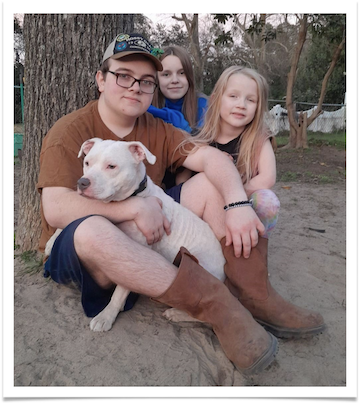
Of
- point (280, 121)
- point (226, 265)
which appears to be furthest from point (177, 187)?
point (280, 121)

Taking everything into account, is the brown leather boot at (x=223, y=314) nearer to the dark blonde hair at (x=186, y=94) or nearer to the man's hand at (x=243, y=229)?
the man's hand at (x=243, y=229)

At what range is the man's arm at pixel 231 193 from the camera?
8.09ft

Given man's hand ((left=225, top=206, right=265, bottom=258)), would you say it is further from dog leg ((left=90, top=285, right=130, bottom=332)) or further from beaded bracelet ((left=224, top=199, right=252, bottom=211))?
dog leg ((left=90, top=285, right=130, bottom=332))

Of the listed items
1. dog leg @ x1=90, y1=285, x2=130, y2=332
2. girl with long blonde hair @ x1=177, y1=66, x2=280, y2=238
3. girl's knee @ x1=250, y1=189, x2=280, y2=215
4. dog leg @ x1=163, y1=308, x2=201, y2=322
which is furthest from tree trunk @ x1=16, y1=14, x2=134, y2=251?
dog leg @ x1=163, y1=308, x2=201, y2=322

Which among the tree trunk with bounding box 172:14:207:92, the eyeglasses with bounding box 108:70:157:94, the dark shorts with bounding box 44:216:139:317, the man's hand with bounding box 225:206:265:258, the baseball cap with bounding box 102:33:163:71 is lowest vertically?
the dark shorts with bounding box 44:216:139:317

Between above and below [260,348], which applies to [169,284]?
above

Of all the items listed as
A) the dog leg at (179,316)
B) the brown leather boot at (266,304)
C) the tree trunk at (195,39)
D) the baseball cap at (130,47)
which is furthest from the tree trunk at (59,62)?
the tree trunk at (195,39)

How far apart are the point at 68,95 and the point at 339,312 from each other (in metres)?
2.93

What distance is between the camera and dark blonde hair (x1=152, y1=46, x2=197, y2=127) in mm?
3434

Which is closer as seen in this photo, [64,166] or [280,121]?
[64,166]

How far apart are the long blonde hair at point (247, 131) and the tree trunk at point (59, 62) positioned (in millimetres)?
1098

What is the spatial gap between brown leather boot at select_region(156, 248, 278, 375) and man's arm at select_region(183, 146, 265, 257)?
14.5 inches

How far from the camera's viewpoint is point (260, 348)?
7.04 feet

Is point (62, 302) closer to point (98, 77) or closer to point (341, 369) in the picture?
point (98, 77)
